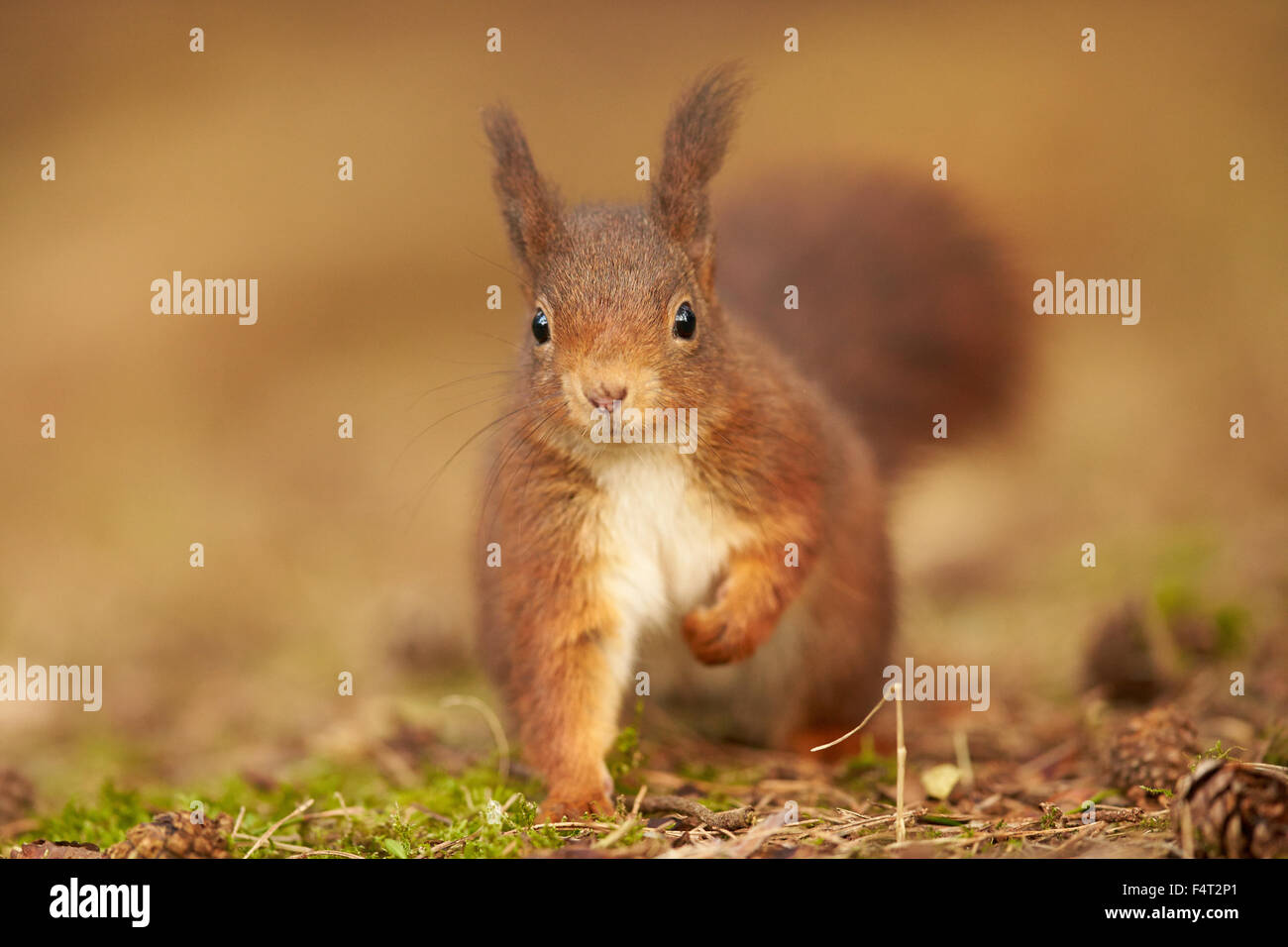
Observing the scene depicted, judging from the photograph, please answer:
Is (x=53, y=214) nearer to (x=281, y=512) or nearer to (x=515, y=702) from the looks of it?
(x=281, y=512)

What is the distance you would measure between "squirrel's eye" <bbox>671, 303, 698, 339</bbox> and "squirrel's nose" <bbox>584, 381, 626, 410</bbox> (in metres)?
0.28

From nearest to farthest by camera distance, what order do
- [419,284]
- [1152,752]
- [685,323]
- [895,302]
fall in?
[685,323] → [1152,752] → [895,302] → [419,284]

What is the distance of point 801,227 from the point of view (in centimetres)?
380

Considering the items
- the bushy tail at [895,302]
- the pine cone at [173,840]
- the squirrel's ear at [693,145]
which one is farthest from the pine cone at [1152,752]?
the pine cone at [173,840]

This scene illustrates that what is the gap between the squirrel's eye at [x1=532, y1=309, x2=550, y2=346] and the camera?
259 centimetres

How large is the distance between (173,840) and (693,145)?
74.3 inches

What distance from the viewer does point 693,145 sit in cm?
261

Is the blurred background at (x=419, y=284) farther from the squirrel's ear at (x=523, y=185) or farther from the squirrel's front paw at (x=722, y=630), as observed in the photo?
the squirrel's ear at (x=523, y=185)

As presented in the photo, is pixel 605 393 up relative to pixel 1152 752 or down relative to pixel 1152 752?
up

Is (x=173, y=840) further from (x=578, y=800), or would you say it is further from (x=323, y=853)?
(x=578, y=800)

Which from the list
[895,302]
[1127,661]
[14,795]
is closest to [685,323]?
[895,302]

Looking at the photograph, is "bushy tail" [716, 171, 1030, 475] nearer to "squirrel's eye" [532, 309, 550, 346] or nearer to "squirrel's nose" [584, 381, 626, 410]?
"squirrel's eye" [532, 309, 550, 346]

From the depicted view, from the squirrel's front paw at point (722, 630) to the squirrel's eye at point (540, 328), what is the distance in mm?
764

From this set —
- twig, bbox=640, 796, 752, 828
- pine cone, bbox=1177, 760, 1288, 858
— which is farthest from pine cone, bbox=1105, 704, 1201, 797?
twig, bbox=640, 796, 752, 828
